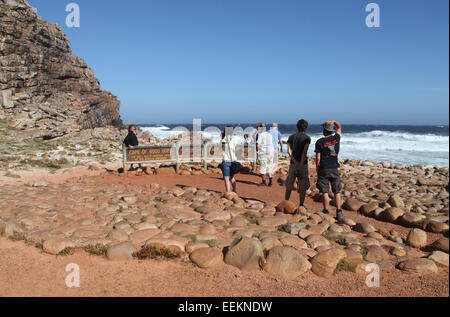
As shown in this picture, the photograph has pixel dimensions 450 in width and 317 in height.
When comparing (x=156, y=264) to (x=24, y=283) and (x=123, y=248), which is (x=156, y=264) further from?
(x=24, y=283)

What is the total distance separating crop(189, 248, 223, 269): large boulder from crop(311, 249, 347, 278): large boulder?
1225 mm

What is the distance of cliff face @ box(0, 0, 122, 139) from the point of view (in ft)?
76.4

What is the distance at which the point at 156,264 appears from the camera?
410 centimetres

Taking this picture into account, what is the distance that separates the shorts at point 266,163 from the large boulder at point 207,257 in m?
5.63

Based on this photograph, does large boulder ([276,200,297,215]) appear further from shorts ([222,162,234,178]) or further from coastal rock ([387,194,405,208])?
coastal rock ([387,194,405,208])

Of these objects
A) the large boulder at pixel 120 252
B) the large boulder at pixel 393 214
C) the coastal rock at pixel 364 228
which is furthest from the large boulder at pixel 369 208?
the large boulder at pixel 120 252

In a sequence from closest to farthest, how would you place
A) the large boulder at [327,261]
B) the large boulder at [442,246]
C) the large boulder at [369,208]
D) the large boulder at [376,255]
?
the large boulder at [442,246], the large boulder at [327,261], the large boulder at [376,255], the large boulder at [369,208]

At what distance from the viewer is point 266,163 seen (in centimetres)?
979

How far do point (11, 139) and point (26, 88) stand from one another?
36.6ft

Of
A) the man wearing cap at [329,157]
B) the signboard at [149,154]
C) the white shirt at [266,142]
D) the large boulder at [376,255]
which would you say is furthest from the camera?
the signboard at [149,154]

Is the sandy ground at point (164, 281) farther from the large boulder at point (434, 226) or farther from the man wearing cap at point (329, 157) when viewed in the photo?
the man wearing cap at point (329, 157)

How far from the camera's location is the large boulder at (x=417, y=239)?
165 inches

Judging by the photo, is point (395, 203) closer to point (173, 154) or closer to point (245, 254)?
point (245, 254)
